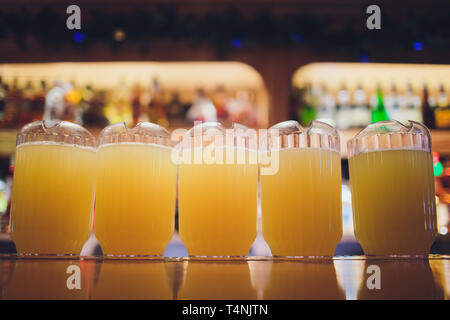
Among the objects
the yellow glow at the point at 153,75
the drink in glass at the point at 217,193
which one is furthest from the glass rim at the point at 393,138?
the yellow glow at the point at 153,75

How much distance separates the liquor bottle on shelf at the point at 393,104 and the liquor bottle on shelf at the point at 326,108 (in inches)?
13.4

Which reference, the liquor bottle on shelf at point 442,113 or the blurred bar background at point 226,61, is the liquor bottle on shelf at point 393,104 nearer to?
the blurred bar background at point 226,61

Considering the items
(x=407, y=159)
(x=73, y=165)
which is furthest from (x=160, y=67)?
(x=407, y=159)

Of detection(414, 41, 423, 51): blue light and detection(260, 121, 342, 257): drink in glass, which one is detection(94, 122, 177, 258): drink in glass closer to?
detection(260, 121, 342, 257): drink in glass

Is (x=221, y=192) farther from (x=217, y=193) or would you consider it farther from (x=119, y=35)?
(x=119, y=35)

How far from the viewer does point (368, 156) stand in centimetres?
73

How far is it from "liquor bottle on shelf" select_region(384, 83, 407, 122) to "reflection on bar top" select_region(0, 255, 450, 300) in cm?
202

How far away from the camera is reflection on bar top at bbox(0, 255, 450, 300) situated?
1.03 ft

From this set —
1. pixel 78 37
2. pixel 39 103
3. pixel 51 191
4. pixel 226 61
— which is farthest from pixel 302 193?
pixel 39 103

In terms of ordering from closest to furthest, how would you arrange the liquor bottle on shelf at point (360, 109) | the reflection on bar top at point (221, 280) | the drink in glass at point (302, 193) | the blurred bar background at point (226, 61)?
the reflection on bar top at point (221, 280) → the drink in glass at point (302, 193) → the blurred bar background at point (226, 61) → the liquor bottle on shelf at point (360, 109)

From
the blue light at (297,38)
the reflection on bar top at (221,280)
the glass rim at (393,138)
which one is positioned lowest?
the reflection on bar top at (221,280)

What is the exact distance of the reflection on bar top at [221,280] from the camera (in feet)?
1.03
